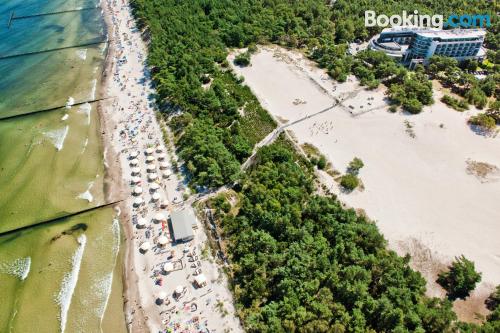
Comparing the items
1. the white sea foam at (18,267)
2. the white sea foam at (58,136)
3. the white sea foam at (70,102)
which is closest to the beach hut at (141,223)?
the white sea foam at (18,267)

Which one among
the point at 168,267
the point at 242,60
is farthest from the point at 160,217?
the point at 242,60

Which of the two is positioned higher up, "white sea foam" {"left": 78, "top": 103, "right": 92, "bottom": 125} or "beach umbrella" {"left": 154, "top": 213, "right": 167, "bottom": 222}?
"white sea foam" {"left": 78, "top": 103, "right": 92, "bottom": 125}

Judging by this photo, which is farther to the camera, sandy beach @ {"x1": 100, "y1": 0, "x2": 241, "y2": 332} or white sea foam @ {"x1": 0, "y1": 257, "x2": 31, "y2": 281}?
white sea foam @ {"x1": 0, "y1": 257, "x2": 31, "y2": 281}

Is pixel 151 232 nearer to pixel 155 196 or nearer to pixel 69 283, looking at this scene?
pixel 155 196

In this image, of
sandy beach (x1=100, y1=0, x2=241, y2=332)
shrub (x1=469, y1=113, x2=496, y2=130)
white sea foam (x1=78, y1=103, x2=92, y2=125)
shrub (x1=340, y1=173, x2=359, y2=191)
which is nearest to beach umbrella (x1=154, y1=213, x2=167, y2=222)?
sandy beach (x1=100, y1=0, x2=241, y2=332)

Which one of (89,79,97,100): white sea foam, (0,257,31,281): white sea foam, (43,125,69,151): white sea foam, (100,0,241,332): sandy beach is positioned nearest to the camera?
(100,0,241,332): sandy beach

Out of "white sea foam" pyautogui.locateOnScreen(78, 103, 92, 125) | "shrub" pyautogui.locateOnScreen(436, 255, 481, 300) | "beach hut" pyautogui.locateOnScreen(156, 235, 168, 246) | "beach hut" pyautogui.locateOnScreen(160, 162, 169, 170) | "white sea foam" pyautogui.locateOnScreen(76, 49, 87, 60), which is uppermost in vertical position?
"white sea foam" pyautogui.locateOnScreen(76, 49, 87, 60)

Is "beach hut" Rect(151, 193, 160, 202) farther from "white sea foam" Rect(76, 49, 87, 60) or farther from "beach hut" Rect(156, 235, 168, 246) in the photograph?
"white sea foam" Rect(76, 49, 87, 60)
